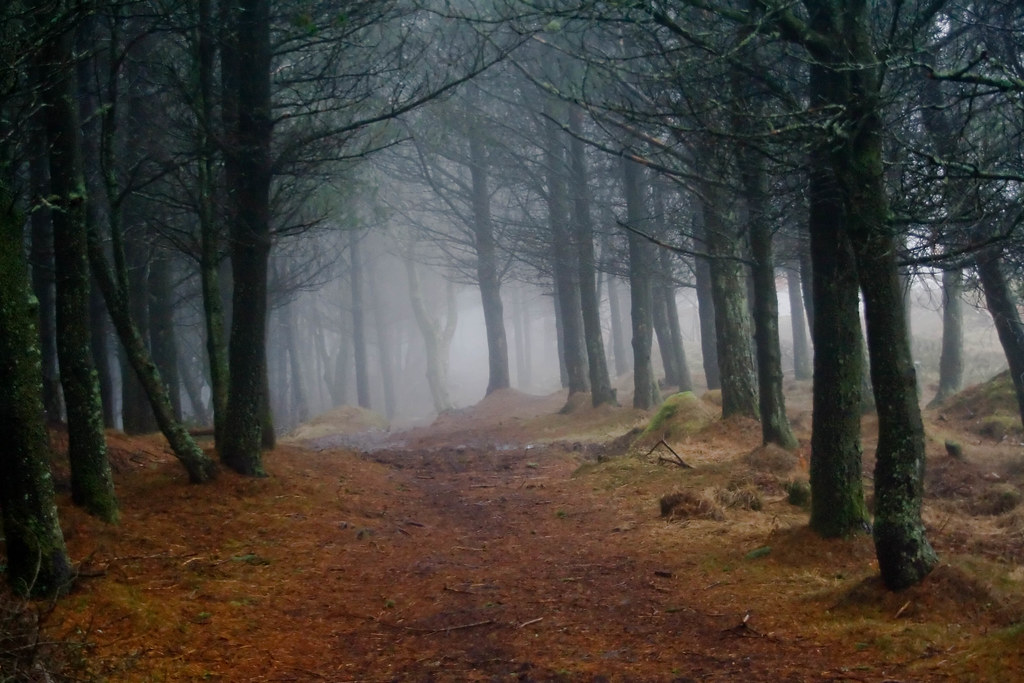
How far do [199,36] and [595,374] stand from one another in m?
14.4

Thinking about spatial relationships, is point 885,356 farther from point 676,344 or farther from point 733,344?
point 676,344

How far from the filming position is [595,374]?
22.7 meters

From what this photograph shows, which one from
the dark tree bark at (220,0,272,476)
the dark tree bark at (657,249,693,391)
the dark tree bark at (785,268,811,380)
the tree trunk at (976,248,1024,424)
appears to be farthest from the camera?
the dark tree bark at (785,268,811,380)

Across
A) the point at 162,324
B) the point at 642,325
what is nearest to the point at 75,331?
the point at 162,324

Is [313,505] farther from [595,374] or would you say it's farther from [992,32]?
[595,374]

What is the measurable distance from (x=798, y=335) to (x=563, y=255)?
37.5 feet

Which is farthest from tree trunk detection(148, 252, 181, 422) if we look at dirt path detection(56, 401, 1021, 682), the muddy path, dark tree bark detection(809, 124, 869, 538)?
dark tree bark detection(809, 124, 869, 538)

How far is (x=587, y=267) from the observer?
22.1 metres

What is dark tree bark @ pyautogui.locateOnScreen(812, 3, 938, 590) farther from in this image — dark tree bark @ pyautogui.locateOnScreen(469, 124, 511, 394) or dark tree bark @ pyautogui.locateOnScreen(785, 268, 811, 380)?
dark tree bark @ pyautogui.locateOnScreen(785, 268, 811, 380)

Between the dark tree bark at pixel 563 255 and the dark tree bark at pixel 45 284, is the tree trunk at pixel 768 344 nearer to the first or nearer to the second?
the dark tree bark at pixel 563 255

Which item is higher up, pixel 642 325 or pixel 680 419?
pixel 642 325

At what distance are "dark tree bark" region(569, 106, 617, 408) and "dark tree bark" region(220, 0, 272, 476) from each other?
1196 centimetres

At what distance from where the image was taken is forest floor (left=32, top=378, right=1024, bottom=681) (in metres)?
5.34

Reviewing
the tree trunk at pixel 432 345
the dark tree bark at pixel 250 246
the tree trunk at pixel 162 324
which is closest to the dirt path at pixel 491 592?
the dark tree bark at pixel 250 246
